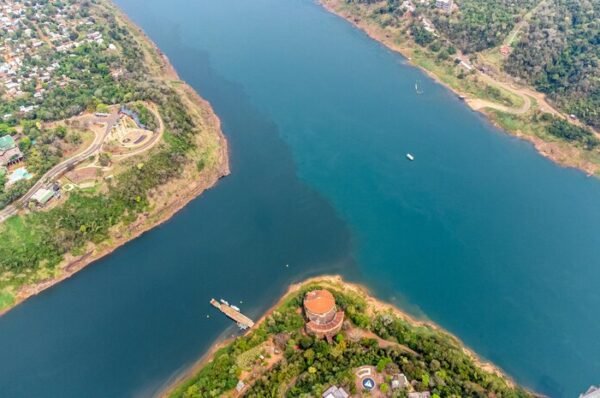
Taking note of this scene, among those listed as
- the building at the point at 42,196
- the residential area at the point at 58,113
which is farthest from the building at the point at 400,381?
the building at the point at 42,196

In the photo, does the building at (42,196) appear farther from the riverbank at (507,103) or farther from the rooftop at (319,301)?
the riverbank at (507,103)

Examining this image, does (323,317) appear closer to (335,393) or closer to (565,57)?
(335,393)

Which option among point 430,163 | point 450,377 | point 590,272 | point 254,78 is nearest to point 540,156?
point 430,163

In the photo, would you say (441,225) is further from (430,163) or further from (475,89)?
(475,89)

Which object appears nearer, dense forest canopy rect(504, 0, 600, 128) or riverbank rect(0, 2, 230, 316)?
riverbank rect(0, 2, 230, 316)

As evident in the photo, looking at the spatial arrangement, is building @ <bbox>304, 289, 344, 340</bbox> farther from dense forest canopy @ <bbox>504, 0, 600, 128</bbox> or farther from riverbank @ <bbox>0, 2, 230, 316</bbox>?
dense forest canopy @ <bbox>504, 0, 600, 128</bbox>

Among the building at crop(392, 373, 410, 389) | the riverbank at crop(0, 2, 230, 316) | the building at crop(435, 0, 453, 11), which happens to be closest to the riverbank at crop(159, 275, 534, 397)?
the building at crop(392, 373, 410, 389)

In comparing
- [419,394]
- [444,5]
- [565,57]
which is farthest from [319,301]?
[444,5]
